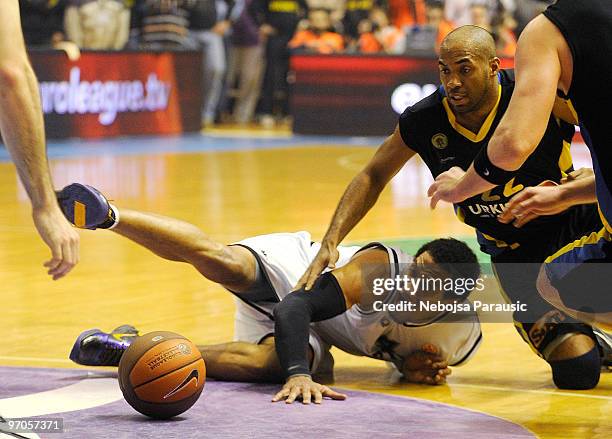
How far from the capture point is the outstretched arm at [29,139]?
385cm

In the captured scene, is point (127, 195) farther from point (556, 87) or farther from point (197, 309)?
point (556, 87)

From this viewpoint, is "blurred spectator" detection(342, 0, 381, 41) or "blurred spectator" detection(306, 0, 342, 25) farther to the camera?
"blurred spectator" detection(342, 0, 381, 41)

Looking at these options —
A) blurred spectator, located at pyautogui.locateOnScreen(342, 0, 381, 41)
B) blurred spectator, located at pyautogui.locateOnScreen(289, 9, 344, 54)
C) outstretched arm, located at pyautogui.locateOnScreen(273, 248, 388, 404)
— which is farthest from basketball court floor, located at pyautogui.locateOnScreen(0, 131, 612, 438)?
blurred spectator, located at pyautogui.locateOnScreen(342, 0, 381, 41)

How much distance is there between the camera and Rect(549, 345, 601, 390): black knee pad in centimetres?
583

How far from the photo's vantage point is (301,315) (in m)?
5.70

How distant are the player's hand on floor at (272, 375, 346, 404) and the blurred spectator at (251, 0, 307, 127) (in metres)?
17.1

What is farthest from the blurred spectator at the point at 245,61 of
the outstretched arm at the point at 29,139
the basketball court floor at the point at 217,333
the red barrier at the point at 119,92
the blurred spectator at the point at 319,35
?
the outstretched arm at the point at 29,139

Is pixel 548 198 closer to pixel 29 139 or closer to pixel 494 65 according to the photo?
pixel 494 65

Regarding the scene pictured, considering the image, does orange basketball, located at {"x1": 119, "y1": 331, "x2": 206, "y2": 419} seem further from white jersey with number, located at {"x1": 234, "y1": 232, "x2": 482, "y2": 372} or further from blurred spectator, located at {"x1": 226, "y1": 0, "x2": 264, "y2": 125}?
blurred spectator, located at {"x1": 226, "y1": 0, "x2": 264, "y2": 125}

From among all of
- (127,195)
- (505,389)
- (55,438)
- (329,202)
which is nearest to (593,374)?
(505,389)

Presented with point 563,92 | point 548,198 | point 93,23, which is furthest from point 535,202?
point 93,23

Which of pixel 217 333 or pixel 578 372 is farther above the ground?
pixel 578 372

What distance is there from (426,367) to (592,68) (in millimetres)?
1857

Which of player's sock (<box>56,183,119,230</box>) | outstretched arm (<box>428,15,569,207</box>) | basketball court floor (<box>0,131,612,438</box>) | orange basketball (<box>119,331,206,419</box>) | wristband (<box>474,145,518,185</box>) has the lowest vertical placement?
basketball court floor (<box>0,131,612,438</box>)
